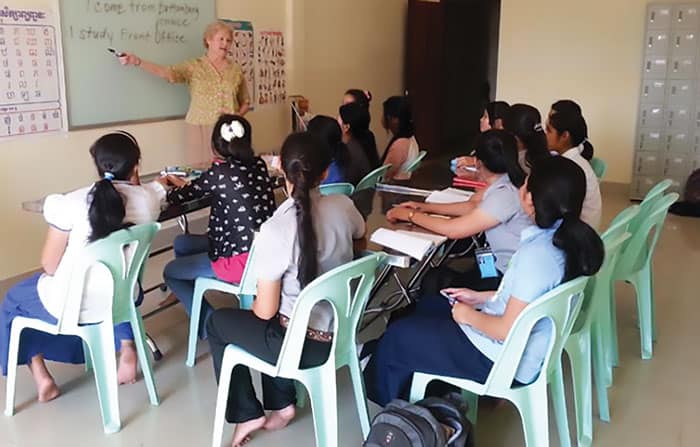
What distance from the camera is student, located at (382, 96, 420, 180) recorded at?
3.87 meters

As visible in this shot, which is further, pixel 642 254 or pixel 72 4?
pixel 72 4

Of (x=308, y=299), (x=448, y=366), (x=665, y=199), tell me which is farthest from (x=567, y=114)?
(x=308, y=299)

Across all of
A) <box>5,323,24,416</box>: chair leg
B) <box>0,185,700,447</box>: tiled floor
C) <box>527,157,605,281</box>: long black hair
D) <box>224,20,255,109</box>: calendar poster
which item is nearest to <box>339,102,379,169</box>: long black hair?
<box>0,185,700,447</box>: tiled floor

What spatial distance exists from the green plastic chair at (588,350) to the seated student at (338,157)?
1.17 metres

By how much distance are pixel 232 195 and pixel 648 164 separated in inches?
195

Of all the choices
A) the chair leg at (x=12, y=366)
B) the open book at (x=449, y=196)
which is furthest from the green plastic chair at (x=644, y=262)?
the chair leg at (x=12, y=366)

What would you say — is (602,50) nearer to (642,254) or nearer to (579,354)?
(642,254)

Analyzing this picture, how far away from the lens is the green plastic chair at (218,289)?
2.60 meters

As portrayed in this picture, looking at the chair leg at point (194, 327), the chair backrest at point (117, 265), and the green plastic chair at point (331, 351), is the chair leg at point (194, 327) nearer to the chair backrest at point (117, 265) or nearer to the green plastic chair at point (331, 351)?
the chair backrest at point (117, 265)

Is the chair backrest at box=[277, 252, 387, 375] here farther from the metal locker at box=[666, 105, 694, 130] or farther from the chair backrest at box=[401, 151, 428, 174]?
the metal locker at box=[666, 105, 694, 130]

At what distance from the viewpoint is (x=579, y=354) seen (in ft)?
7.78

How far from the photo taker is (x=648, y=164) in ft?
21.1

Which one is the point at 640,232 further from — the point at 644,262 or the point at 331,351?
the point at 331,351

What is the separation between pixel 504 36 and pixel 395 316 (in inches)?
194
